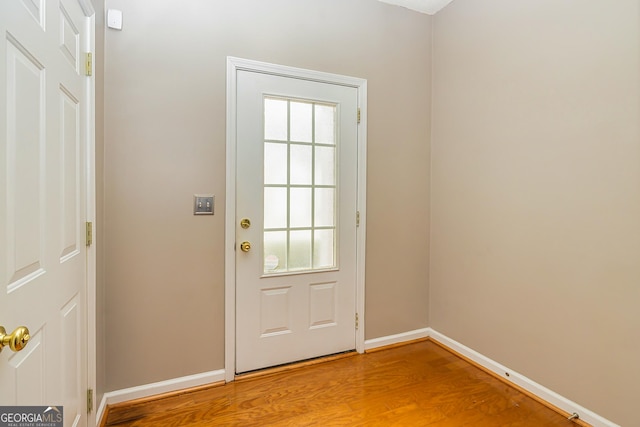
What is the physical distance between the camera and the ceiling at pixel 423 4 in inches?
101

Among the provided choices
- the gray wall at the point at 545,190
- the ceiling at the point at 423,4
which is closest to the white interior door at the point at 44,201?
the ceiling at the point at 423,4

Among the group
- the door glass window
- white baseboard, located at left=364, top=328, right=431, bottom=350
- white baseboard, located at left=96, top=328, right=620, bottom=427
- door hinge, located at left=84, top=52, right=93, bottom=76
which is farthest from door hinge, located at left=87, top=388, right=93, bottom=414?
white baseboard, located at left=364, top=328, right=431, bottom=350

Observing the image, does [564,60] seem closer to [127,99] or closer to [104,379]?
[127,99]

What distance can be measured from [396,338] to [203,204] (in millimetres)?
1926

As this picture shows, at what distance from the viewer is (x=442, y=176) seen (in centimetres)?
271

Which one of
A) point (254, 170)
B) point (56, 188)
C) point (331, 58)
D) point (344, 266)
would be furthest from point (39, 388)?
point (331, 58)

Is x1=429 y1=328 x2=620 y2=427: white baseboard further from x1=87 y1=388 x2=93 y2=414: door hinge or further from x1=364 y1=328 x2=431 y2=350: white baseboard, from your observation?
x1=87 y1=388 x2=93 y2=414: door hinge

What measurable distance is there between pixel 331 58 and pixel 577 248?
2.03m

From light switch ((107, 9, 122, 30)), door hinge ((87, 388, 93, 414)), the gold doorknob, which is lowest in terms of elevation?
door hinge ((87, 388, 93, 414))

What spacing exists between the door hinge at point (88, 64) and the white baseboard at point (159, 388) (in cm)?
176

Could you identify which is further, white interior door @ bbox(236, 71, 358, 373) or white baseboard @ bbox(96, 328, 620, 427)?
white interior door @ bbox(236, 71, 358, 373)

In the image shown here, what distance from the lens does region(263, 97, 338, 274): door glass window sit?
225 cm
